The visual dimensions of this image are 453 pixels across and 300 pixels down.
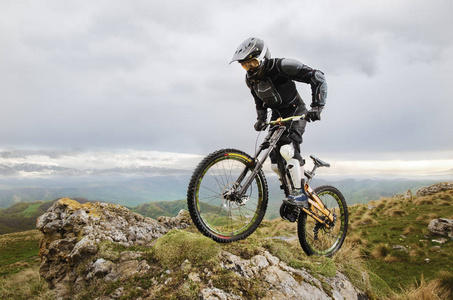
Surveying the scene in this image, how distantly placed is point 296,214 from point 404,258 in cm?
601

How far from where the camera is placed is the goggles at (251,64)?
15.8 ft

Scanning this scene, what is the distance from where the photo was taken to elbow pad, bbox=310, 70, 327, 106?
201 inches

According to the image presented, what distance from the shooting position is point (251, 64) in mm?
4855

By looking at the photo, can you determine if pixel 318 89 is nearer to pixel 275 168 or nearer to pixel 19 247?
pixel 275 168

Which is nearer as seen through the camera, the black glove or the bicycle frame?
the bicycle frame

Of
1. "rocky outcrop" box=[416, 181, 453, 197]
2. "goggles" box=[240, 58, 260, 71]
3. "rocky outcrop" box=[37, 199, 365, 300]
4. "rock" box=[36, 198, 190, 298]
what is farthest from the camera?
"rocky outcrop" box=[416, 181, 453, 197]

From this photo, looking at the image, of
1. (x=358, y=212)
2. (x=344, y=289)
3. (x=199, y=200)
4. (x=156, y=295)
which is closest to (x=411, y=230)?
(x=358, y=212)

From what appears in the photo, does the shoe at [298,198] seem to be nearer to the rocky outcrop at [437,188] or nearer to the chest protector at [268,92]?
the chest protector at [268,92]

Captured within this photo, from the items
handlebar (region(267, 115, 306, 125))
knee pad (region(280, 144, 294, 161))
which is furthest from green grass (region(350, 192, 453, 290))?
handlebar (region(267, 115, 306, 125))

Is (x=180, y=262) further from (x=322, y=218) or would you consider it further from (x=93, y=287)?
(x=322, y=218)

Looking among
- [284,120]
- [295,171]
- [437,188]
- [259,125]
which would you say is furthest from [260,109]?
[437,188]

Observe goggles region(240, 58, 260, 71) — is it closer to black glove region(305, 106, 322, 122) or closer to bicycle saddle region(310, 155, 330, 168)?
black glove region(305, 106, 322, 122)

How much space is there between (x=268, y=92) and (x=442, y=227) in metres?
10.9

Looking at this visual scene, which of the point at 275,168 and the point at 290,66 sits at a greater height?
the point at 290,66
